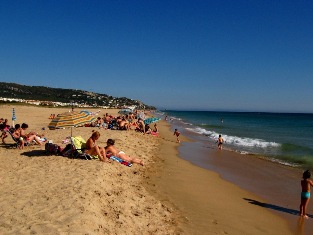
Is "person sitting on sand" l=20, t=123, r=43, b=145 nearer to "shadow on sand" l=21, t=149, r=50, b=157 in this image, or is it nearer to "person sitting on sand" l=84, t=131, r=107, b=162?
"shadow on sand" l=21, t=149, r=50, b=157

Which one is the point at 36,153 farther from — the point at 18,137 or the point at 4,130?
the point at 4,130

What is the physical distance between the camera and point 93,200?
21.4 ft

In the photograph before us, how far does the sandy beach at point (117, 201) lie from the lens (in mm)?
5602

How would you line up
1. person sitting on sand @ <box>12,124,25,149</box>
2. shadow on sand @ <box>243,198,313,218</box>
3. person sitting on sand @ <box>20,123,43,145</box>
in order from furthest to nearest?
person sitting on sand @ <box>20,123,43,145</box>, person sitting on sand @ <box>12,124,25,149</box>, shadow on sand @ <box>243,198,313,218</box>

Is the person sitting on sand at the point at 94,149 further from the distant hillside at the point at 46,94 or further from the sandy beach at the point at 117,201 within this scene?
the distant hillside at the point at 46,94

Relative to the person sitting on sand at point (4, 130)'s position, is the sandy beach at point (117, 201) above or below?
below

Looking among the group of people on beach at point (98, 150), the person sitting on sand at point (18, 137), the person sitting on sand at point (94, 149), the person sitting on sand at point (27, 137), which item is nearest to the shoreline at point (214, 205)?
the group of people on beach at point (98, 150)

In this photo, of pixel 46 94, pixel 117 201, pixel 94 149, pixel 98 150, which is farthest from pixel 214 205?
pixel 46 94

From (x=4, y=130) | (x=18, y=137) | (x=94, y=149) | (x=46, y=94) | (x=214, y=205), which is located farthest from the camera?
(x=46, y=94)

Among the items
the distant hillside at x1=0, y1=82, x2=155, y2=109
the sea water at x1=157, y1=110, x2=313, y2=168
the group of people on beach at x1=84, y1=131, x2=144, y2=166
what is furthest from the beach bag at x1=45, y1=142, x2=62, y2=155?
the distant hillside at x1=0, y1=82, x2=155, y2=109

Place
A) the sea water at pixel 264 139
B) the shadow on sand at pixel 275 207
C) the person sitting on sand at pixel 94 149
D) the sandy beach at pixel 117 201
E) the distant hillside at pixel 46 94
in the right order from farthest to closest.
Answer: the distant hillside at pixel 46 94 < the sea water at pixel 264 139 < the person sitting on sand at pixel 94 149 < the shadow on sand at pixel 275 207 < the sandy beach at pixel 117 201

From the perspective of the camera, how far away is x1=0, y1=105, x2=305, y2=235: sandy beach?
221 inches

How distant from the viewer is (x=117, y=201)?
702cm

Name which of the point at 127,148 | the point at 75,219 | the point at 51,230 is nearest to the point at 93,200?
the point at 75,219
